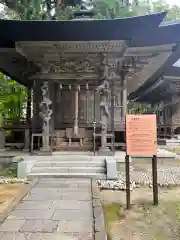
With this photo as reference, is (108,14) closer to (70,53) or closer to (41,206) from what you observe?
(70,53)

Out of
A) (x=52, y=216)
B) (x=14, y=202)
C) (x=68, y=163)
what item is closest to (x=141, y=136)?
(x=52, y=216)

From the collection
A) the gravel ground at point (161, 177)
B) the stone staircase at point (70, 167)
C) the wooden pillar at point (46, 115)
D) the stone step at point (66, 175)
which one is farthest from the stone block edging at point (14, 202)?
the wooden pillar at point (46, 115)

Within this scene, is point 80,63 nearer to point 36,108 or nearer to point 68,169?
point 36,108

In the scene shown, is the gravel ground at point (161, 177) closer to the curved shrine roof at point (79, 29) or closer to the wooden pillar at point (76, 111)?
the wooden pillar at point (76, 111)

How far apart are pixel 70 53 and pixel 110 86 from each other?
1982mm

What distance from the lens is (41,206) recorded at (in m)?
5.08

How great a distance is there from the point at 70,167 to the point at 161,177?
2555 millimetres

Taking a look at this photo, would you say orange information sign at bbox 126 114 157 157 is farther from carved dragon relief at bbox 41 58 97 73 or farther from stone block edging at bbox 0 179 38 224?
carved dragon relief at bbox 41 58 97 73

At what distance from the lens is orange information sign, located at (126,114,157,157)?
5.49m

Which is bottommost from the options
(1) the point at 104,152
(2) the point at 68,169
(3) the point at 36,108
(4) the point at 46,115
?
(2) the point at 68,169

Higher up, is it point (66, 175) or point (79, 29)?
point (79, 29)

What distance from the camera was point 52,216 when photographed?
452 cm

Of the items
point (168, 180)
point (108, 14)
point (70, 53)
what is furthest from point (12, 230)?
point (108, 14)

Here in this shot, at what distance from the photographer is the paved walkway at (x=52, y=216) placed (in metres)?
3.75
